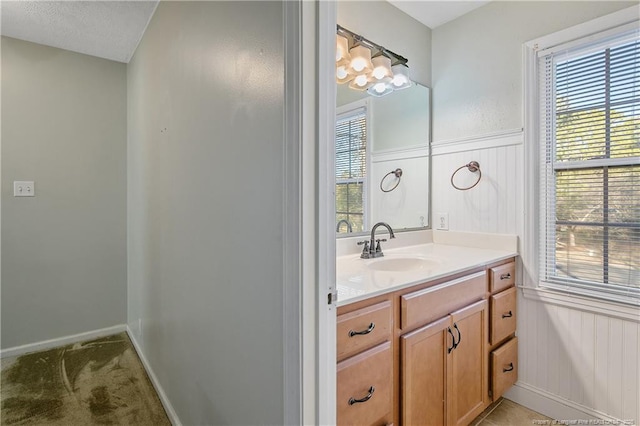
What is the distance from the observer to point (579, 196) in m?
1.71

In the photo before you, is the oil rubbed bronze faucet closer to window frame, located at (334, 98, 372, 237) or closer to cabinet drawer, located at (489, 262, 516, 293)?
window frame, located at (334, 98, 372, 237)

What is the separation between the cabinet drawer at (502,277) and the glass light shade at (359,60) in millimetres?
1334

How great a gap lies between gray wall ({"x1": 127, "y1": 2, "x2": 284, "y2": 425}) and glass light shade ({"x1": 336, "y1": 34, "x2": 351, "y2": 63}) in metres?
0.75

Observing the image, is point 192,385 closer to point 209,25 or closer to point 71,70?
point 209,25

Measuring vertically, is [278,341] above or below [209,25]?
below

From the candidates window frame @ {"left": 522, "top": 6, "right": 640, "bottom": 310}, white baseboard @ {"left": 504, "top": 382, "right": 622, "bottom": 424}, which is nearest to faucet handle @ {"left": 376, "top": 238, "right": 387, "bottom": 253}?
window frame @ {"left": 522, "top": 6, "right": 640, "bottom": 310}

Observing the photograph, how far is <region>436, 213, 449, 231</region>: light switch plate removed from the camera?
2.25 m

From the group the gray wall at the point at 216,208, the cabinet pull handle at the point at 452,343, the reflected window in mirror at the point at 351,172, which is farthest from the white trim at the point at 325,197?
the reflected window in mirror at the point at 351,172

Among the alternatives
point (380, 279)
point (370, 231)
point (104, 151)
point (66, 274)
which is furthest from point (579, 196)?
point (66, 274)

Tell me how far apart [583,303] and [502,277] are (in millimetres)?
396

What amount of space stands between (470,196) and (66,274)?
3094mm

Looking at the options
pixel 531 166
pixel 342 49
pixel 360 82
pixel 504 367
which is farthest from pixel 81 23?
pixel 504 367

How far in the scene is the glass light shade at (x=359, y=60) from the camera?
1.84 meters

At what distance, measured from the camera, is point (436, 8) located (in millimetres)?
2127
